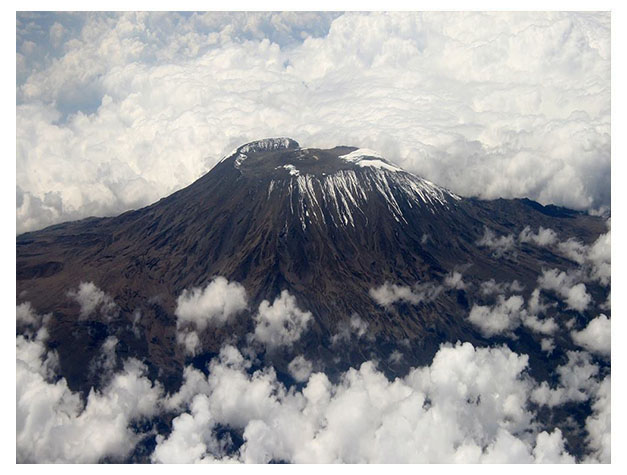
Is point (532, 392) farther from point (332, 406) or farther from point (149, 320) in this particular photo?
point (149, 320)

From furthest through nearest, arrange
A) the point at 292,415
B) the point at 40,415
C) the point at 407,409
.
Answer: the point at 292,415 < the point at 407,409 < the point at 40,415

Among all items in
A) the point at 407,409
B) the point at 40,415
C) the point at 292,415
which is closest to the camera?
the point at 40,415

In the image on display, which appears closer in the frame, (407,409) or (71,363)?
(407,409)

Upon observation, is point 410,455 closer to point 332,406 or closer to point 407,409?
point 407,409

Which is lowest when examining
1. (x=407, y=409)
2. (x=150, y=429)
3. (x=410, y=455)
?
(x=150, y=429)

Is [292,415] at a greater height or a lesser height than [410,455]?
lesser

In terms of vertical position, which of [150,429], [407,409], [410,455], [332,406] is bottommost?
[150,429]

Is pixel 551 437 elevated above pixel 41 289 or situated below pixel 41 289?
below

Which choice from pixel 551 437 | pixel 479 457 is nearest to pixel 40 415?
pixel 479 457

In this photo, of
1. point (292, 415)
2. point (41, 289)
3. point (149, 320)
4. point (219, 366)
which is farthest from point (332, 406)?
point (41, 289)
